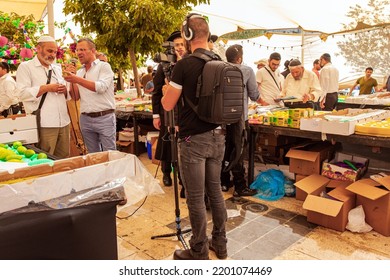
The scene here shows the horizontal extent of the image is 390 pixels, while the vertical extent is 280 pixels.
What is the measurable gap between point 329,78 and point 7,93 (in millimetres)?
5088

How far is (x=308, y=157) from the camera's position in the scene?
10.8 ft

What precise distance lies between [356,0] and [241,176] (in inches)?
221

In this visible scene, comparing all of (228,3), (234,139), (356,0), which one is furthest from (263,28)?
(234,139)

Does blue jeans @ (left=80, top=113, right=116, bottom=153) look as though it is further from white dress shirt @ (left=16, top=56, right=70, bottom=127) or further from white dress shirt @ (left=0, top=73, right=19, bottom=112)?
white dress shirt @ (left=0, top=73, right=19, bottom=112)

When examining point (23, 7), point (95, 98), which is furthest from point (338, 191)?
point (23, 7)

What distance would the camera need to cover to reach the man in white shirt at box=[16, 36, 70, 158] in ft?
9.23

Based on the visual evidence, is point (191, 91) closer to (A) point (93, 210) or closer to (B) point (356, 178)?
(A) point (93, 210)

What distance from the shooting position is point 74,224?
1.58 metres

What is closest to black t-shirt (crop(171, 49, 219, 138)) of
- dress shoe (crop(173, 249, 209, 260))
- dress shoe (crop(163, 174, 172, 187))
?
dress shoe (crop(173, 249, 209, 260))

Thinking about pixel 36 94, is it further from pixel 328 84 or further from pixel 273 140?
pixel 328 84

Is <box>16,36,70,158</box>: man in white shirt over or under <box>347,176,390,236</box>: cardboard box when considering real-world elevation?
over

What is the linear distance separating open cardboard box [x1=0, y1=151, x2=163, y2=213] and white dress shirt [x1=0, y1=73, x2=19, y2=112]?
7.36 ft

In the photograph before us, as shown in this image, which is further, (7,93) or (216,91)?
(7,93)

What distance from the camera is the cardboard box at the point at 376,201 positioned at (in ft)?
8.58
